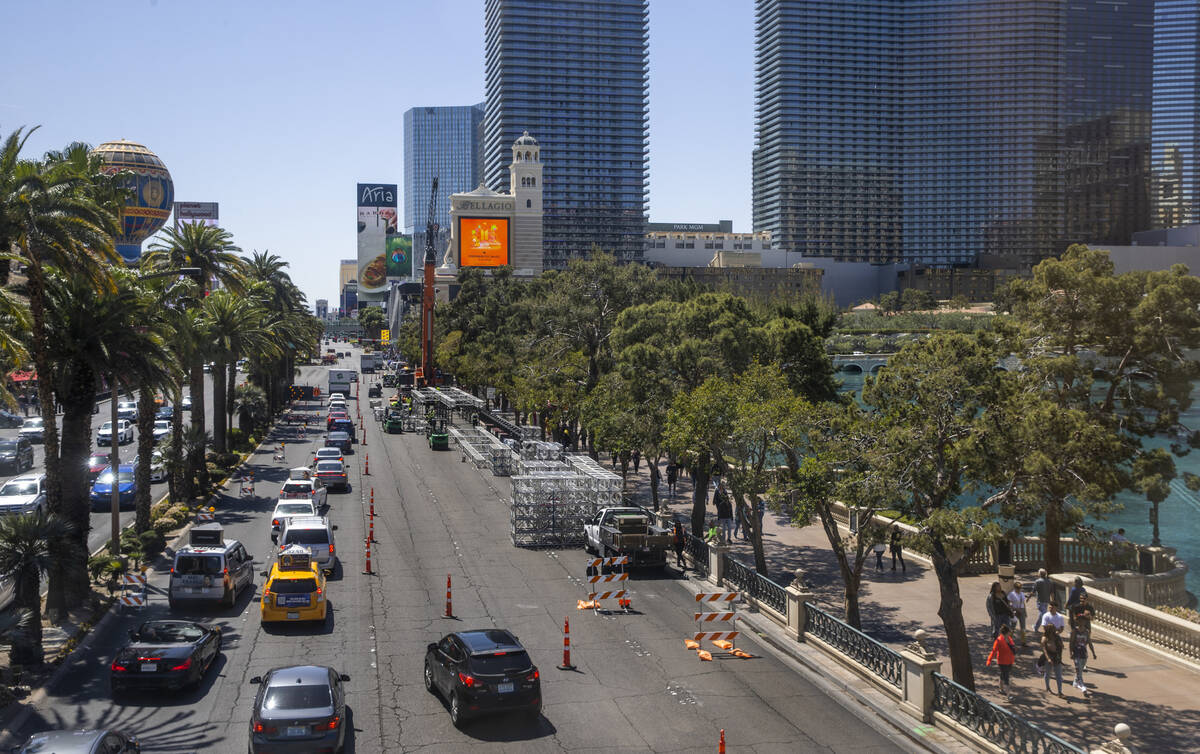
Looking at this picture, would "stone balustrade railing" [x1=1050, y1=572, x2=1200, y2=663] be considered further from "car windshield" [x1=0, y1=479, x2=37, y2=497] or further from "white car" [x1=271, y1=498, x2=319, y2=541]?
"car windshield" [x1=0, y1=479, x2=37, y2=497]

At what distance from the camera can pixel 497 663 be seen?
17.1 meters

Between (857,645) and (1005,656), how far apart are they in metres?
2.98

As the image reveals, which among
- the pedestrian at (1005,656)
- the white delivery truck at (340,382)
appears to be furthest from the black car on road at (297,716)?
the white delivery truck at (340,382)

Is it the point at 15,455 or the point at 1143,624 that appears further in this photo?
the point at 15,455

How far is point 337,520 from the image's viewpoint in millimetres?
38406

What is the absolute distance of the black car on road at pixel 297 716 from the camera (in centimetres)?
1485

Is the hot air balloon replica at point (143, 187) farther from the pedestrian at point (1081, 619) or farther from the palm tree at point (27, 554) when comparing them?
the pedestrian at point (1081, 619)

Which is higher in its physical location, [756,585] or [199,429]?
[199,429]

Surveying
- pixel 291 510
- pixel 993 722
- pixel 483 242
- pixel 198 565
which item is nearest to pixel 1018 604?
pixel 993 722

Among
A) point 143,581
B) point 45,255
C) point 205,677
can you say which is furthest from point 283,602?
point 45,255

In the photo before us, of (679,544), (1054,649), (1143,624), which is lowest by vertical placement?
(1143,624)

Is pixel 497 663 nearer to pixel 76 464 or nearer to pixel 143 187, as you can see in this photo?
pixel 76 464

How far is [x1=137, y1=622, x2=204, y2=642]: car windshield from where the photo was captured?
19328 mm

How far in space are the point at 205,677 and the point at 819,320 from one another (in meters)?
33.6
